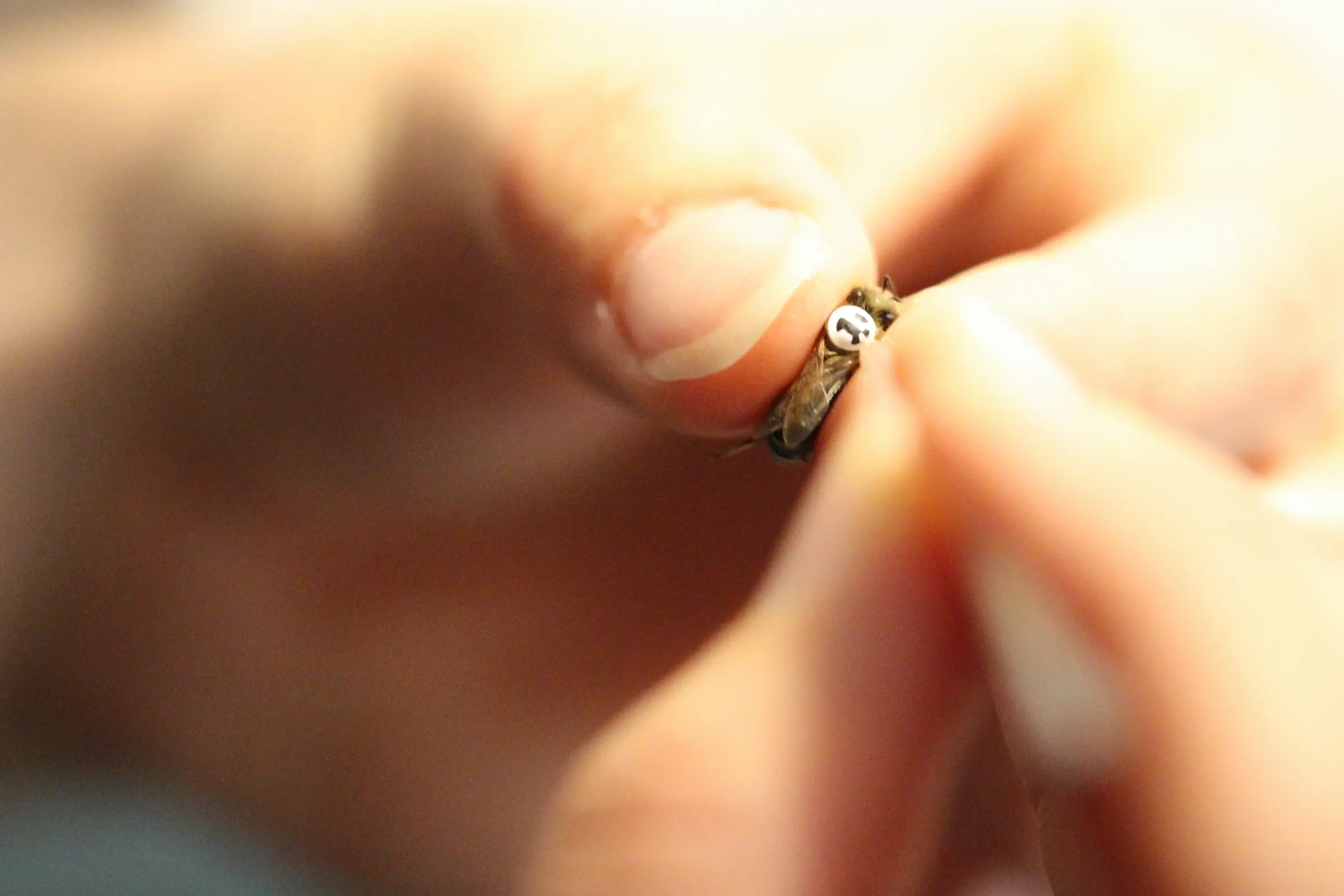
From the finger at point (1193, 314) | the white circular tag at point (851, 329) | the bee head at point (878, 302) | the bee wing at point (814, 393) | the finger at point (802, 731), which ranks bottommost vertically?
the finger at point (802, 731)

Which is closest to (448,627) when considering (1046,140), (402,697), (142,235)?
(402,697)

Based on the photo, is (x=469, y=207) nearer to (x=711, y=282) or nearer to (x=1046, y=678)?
(x=711, y=282)

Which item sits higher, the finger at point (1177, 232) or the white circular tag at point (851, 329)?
the finger at point (1177, 232)

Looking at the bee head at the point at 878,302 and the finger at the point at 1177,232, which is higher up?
the finger at the point at 1177,232

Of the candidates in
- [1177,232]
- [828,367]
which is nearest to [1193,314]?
[1177,232]

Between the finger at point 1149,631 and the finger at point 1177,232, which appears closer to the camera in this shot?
the finger at point 1149,631

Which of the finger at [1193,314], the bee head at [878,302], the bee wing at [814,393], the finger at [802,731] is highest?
the finger at [1193,314]
